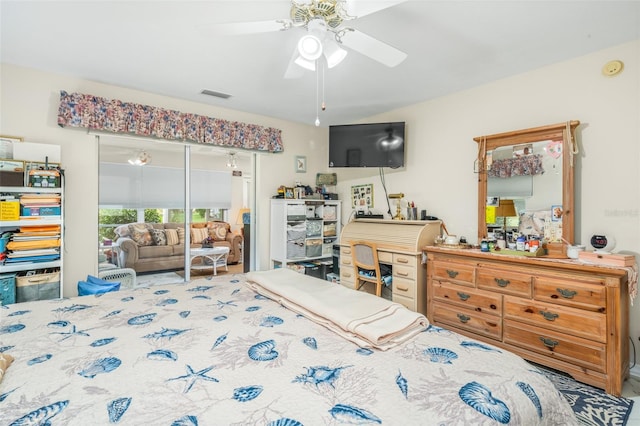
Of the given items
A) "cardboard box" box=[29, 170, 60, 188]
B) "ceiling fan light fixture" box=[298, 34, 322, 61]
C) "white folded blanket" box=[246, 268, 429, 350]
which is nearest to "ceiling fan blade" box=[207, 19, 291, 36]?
"ceiling fan light fixture" box=[298, 34, 322, 61]

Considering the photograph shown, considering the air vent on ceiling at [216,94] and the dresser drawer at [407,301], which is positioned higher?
the air vent on ceiling at [216,94]

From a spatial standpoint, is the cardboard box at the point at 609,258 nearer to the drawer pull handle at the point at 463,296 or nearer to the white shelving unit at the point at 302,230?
the drawer pull handle at the point at 463,296

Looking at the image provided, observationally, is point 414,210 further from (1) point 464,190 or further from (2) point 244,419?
(2) point 244,419

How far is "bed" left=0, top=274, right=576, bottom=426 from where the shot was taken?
779 millimetres

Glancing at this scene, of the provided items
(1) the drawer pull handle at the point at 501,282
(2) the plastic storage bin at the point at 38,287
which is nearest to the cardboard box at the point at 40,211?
(2) the plastic storage bin at the point at 38,287

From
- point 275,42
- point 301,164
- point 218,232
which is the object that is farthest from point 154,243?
point 275,42

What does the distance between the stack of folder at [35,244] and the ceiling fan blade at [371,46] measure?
265cm

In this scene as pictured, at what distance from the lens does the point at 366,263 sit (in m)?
3.07

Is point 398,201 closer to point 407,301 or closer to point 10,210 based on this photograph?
point 407,301

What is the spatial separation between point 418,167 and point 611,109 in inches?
64.2

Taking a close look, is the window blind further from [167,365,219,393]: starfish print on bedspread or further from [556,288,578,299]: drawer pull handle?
[556,288,578,299]: drawer pull handle

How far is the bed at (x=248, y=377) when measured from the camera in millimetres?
779

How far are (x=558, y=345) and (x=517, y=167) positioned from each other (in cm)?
141

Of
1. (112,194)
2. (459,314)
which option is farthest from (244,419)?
(112,194)
